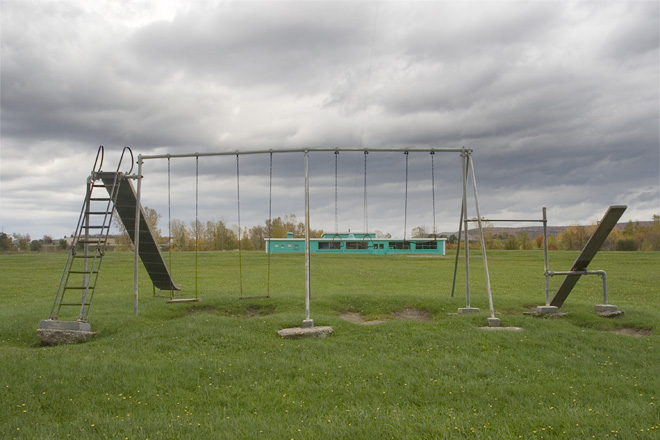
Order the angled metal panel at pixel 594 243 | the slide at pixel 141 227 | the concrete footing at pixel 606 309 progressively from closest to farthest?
1. the angled metal panel at pixel 594 243
2. the concrete footing at pixel 606 309
3. the slide at pixel 141 227

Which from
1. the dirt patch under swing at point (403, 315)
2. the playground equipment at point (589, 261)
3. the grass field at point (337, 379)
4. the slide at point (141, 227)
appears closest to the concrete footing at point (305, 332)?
the grass field at point (337, 379)

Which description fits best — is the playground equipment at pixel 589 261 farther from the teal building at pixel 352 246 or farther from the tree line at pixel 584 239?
the tree line at pixel 584 239

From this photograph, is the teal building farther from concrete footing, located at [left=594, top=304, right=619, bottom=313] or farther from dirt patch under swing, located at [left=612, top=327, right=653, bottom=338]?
dirt patch under swing, located at [left=612, top=327, right=653, bottom=338]

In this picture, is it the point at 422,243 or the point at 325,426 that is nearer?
the point at 325,426

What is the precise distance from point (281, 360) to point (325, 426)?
9.56 ft

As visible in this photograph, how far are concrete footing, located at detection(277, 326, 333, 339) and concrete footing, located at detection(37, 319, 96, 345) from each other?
4355mm

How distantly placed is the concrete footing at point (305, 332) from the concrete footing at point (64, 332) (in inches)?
171

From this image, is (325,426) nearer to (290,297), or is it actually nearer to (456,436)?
(456,436)

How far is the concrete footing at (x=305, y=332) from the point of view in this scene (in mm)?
10521

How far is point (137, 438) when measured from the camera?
574 cm

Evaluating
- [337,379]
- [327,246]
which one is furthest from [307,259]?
[327,246]

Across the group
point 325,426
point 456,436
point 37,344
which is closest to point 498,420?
point 456,436

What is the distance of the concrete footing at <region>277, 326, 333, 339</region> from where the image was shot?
34.5 feet

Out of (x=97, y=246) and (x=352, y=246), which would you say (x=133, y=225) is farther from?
(x=352, y=246)
